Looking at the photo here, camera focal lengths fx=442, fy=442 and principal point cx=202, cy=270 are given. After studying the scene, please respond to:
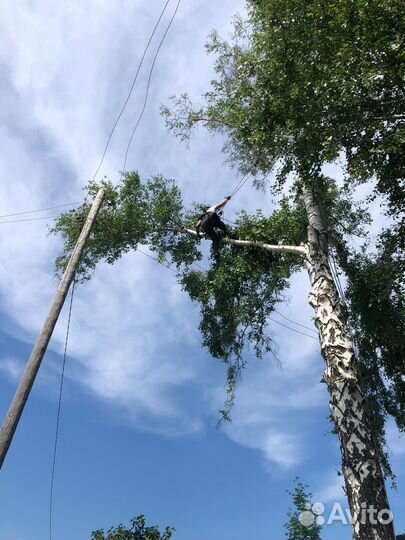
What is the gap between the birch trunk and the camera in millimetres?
5566

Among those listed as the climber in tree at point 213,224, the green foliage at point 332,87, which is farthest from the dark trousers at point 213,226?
the green foliage at point 332,87

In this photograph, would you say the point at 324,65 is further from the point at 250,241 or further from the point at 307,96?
the point at 250,241

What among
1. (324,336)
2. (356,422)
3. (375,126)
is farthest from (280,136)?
(356,422)

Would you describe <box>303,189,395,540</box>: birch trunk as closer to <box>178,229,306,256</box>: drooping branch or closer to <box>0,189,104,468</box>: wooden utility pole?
<box>178,229,306,256</box>: drooping branch

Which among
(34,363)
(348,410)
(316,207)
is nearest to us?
(34,363)

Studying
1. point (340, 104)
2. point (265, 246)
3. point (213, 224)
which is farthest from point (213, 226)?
point (340, 104)

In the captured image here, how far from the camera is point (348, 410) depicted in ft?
20.9

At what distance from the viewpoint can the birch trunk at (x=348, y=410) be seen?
5566 mm

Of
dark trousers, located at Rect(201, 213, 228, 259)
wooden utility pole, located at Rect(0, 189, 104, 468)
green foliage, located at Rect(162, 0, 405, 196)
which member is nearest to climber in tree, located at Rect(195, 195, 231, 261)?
dark trousers, located at Rect(201, 213, 228, 259)

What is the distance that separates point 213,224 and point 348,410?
6.06 meters

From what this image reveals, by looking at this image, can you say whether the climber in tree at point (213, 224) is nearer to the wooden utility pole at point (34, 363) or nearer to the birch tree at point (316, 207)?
the birch tree at point (316, 207)

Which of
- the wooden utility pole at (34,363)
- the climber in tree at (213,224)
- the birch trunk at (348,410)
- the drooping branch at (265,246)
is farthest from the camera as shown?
the climber in tree at (213,224)

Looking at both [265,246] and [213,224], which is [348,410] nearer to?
[265,246]

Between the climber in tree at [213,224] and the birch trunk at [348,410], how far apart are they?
3.02 meters
